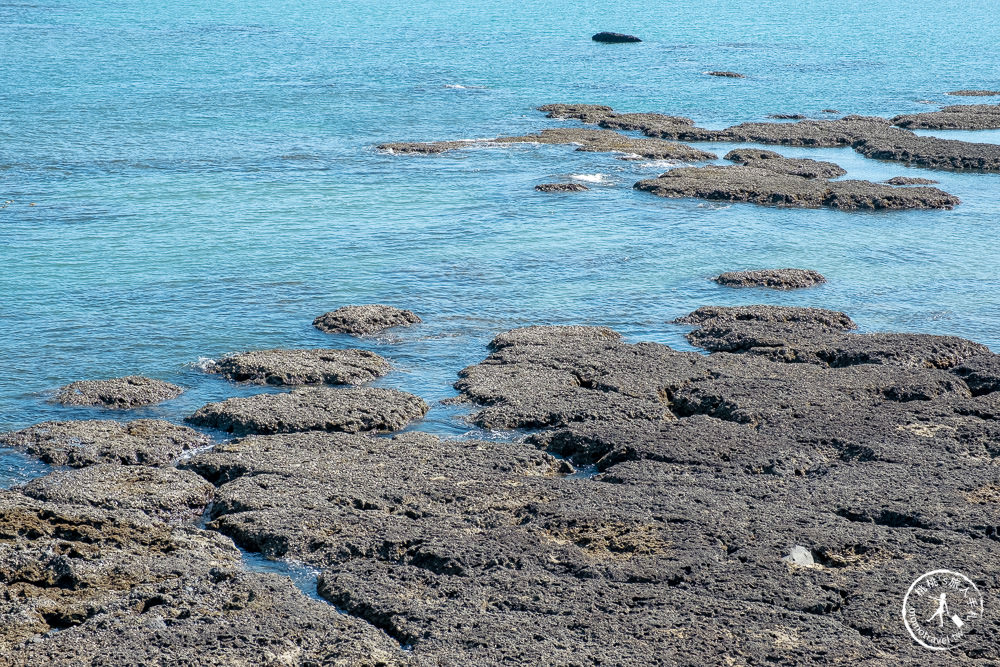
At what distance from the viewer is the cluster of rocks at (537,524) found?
11898 millimetres

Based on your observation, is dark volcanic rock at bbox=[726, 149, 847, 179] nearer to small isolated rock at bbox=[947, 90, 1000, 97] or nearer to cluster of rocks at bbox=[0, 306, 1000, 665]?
cluster of rocks at bbox=[0, 306, 1000, 665]

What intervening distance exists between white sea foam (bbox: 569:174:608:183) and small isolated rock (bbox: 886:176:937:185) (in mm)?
10113

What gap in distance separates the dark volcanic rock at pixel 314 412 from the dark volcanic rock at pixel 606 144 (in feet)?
85.9

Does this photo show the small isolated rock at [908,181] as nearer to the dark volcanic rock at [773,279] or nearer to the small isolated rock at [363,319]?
the dark volcanic rock at [773,279]

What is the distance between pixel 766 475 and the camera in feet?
52.9

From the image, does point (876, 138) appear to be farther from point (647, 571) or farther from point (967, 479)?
point (647, 571)

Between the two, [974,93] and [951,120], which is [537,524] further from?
[974,93]

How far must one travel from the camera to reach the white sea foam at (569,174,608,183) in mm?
39594

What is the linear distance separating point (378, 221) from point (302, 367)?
13527mm

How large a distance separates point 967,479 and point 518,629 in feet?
24.7

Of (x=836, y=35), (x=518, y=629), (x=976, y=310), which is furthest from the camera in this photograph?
(x=836, y=35)

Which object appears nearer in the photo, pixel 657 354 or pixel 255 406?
pixel 255 406

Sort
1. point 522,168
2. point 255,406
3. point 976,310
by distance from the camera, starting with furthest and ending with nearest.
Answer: point 522,168, point 976,310, point 255,406

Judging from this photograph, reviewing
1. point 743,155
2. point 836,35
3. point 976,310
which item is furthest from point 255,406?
point 836,35
